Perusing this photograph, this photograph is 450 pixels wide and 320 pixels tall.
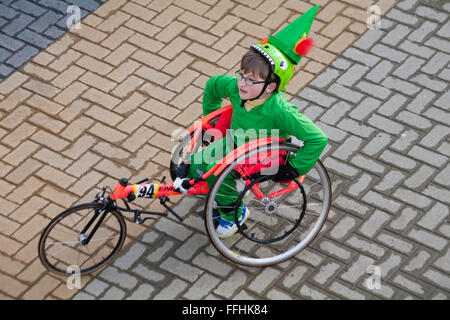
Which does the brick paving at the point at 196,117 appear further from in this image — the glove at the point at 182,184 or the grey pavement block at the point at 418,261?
the glove at the point at 182,184

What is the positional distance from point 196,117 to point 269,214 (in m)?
1.29

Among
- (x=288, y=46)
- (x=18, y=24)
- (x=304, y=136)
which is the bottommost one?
(x=18, y=24)

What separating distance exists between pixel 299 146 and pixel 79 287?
2.01 meters

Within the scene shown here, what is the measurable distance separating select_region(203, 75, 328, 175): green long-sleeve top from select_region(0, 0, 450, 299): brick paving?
0.98 metres

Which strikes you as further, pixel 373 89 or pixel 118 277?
pixel 373 89

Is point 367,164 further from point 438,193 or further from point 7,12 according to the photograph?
point 7,12

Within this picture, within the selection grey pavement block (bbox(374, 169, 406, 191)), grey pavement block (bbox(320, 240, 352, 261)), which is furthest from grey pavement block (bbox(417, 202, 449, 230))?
grey pavement block (bbox(320, 240, 352, 261))

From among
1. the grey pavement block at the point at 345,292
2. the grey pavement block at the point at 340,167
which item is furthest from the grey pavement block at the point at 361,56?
the grey pavement block at the point at 345,292

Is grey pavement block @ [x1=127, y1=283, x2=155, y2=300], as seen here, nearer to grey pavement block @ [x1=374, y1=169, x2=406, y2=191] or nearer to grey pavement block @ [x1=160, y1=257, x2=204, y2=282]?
grey pavement block @ [x1=160, y1=257, x2=204, y2=282]

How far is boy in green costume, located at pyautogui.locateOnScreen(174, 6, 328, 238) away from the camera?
5.08 m

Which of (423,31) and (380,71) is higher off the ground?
(423,31)

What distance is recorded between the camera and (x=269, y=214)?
6.12m

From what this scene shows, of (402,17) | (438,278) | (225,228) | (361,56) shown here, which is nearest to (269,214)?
(225,228)

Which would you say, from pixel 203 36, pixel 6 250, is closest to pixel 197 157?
pixel 6 250
